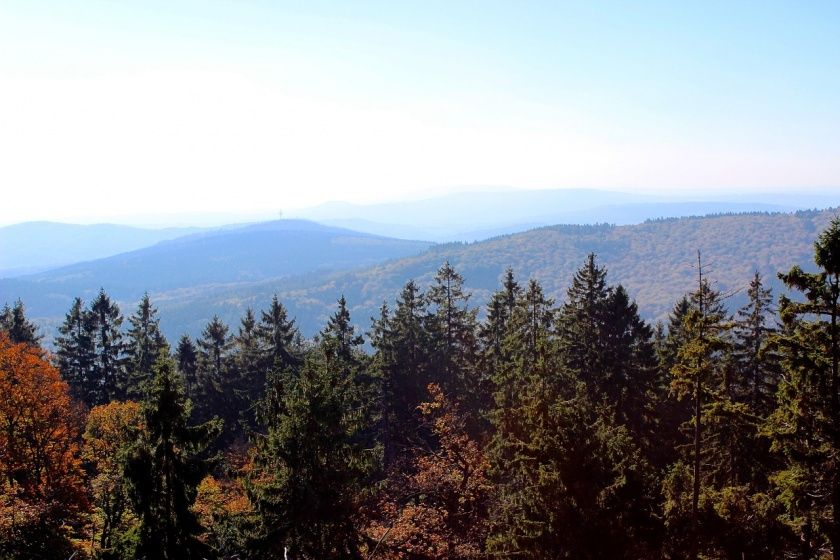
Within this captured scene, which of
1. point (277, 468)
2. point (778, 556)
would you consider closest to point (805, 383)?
point (778, 556)

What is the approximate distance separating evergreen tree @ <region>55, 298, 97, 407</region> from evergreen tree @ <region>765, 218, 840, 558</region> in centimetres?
5269

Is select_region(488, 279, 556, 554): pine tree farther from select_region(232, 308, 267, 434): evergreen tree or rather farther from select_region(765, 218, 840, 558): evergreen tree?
select_region(232, 308, 267, 434): evergreen tree

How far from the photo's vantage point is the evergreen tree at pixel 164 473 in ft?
60.1

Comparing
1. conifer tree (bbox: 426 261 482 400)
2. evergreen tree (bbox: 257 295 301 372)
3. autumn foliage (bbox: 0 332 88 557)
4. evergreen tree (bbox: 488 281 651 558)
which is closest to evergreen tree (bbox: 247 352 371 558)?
evergreen tree (bbox: 488 281 651 558)

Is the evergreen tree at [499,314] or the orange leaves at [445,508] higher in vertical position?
the evergreen tree at [499,314]

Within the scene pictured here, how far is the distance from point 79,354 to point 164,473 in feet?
138

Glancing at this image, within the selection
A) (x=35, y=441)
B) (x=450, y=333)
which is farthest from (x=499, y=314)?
(x=35, y=441)

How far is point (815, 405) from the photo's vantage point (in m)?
15.5

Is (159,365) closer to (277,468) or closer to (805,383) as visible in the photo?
(277,468)

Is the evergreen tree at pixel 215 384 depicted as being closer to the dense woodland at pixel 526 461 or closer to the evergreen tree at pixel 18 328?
the dense woodland at pixel 526 461

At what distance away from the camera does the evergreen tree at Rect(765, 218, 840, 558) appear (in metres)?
15.0

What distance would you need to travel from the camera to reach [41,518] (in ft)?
76.7

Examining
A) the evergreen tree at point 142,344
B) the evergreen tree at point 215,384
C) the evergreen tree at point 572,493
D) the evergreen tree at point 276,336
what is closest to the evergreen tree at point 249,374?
the evergreen tree at point 276,336

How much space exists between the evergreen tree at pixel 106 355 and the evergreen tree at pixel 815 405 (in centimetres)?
5045
